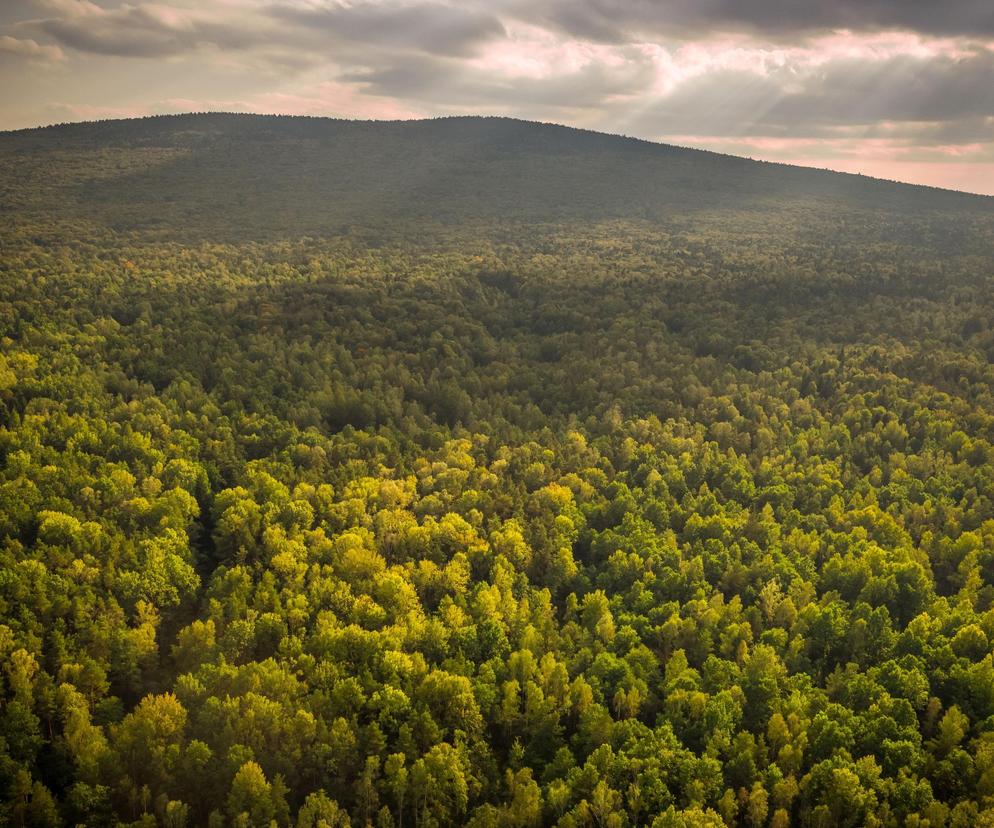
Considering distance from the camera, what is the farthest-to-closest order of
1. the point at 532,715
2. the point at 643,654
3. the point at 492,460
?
the point at 492,460, the point at 643,654, the point at 532,715

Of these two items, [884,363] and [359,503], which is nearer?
[359,503]

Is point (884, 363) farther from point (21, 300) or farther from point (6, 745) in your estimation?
point (21, 300)

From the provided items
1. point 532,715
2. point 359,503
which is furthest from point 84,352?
point 532,715

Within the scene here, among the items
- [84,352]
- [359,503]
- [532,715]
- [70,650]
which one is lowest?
[532,715]

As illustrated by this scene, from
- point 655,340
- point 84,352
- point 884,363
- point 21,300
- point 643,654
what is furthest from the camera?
point 655,340

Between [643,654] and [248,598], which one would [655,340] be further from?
[248,598]

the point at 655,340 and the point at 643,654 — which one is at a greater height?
the point at 655,340

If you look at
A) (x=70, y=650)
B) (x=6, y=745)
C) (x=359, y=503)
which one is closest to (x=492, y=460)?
(x=359, y=503)
